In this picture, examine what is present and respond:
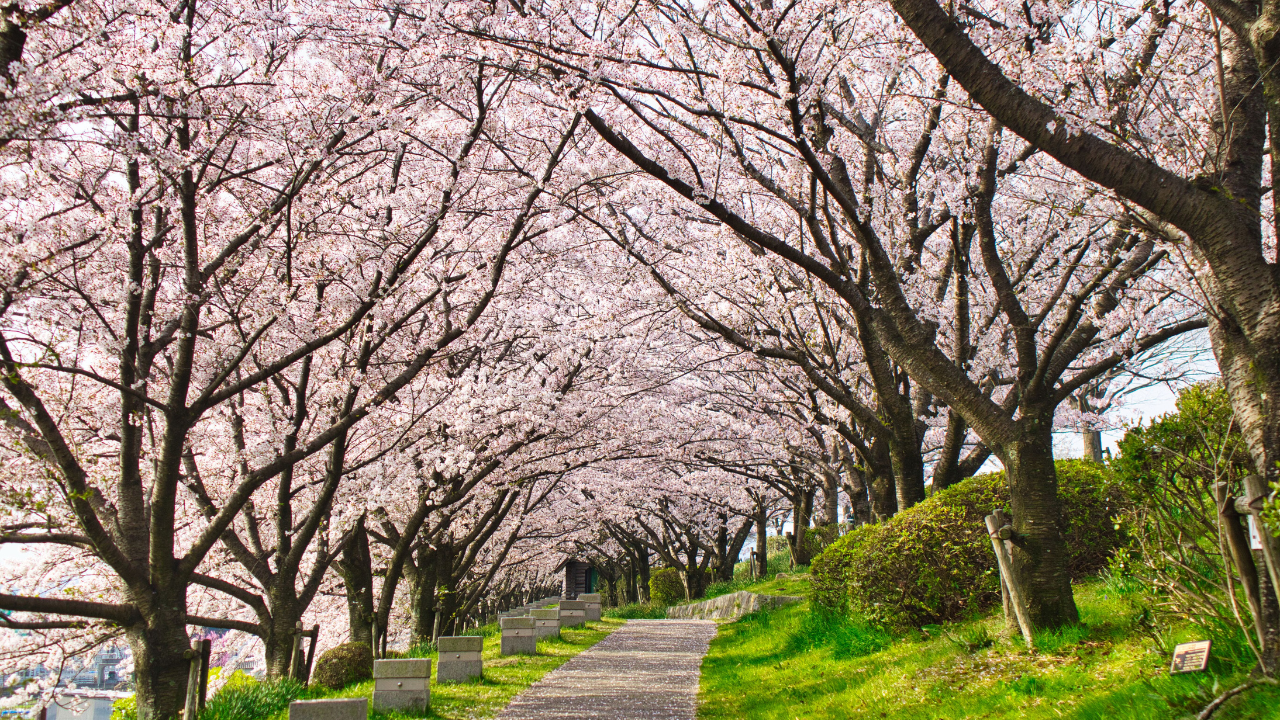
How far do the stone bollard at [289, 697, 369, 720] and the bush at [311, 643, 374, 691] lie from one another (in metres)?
4.48

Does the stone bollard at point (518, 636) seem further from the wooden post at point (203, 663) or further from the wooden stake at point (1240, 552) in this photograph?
the wooden stake at point (1240, 552)

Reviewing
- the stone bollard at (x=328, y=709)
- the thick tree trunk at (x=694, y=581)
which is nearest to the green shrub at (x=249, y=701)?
the stone bollard at (x=328, y=709)

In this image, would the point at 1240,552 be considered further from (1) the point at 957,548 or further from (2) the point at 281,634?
(2) the point at 281,634

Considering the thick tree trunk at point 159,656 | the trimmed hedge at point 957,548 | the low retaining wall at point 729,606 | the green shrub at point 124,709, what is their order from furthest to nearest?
the low retaining wall at point 729,606 < the green shrub at point 124,709 < the trimmed hedge at point 957,548 < the thick tree trunk at point 159,656

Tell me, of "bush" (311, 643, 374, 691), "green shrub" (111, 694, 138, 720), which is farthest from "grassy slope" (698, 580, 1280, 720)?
"green shrub" (111, 694, 138, 720)

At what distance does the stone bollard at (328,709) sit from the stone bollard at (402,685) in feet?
6.05

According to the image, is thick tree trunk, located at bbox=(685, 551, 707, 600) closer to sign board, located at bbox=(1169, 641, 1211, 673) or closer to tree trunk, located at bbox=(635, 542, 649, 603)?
tree trunk, located at bbox=(635, 542, 649, 603)

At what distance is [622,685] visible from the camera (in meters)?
10.9

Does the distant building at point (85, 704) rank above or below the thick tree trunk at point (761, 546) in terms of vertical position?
below

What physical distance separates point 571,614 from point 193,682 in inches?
553

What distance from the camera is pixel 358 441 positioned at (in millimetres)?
14047

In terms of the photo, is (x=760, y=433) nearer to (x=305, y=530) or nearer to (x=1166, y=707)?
(x=305, y=530)

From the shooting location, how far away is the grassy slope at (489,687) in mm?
8844

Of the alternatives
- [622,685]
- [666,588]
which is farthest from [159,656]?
[666,588]
